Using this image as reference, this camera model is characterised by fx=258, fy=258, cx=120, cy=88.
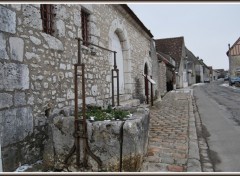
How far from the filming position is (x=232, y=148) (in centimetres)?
477

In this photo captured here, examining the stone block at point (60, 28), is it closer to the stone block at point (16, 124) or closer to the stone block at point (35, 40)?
the stone block at point (35, 40)

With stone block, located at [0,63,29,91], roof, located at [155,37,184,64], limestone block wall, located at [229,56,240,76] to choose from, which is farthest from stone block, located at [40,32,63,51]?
limestone block wall, located at [229,56,240,76]

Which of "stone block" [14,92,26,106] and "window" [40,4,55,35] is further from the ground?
"window" [40,4,55,35]

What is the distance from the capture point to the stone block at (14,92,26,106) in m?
3.70

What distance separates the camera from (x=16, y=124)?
3.68 metres

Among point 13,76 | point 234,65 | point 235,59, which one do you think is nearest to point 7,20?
point 13,76

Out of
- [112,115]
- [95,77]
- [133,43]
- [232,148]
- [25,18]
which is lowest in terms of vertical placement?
[232,148]

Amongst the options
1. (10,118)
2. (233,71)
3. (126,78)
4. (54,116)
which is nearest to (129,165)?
(54,116)

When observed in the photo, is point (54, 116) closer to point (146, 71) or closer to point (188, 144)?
point (188, 144)

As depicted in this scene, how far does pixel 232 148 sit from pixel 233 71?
36.9 m

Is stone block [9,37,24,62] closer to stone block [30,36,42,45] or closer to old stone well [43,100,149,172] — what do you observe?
stone block [30,36,42,45]

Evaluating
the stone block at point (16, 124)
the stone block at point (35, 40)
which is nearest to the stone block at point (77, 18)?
the stone block at point (35, 40)

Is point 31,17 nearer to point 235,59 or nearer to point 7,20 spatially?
point 7,20

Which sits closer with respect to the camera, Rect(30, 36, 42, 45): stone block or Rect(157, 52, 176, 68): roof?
Rect(30, 36, 42, 45): stone block
